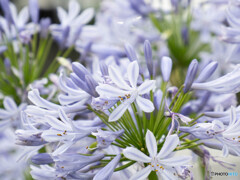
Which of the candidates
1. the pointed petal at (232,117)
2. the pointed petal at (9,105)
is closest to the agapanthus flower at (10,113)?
the pointed petal at (9,105)

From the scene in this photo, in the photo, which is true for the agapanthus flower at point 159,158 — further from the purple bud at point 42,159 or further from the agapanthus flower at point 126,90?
the purple bud at point 42,159

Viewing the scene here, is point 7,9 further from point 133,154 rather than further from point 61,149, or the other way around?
point 133,154

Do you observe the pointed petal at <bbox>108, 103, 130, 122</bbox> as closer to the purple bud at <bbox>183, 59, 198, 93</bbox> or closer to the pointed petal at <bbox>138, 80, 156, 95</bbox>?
the pointed petal at <bbox>138, 80, 156, 95</bbox>

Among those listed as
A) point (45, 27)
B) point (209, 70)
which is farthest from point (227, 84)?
point (45, 27)

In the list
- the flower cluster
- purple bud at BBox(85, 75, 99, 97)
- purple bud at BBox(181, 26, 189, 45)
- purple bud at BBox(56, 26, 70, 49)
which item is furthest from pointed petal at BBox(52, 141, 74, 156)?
purple bud at BBox(181, 26, 189, 45)

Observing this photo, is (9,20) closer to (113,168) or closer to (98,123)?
(98,123)

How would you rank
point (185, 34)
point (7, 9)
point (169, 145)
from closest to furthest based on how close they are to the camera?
1. point (169, 145)
2. point (7, 9)
3. point (185, 34)

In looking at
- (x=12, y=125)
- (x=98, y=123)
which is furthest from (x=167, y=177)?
(x=12, y=125)
